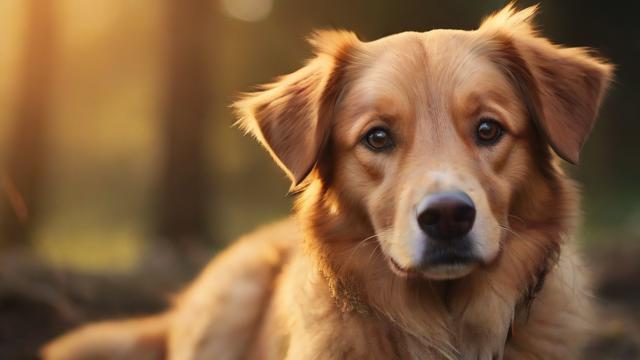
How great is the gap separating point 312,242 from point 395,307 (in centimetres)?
51

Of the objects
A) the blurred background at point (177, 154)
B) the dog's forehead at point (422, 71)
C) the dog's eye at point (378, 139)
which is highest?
the dog's forehead at point (422, 71)

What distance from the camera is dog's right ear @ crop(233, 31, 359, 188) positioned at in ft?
13.4

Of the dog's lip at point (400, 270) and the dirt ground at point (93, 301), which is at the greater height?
the dog's lip at point (400, 270)

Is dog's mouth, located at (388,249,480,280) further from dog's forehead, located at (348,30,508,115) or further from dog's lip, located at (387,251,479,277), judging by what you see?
dog's forehead, located at (348,30,508,115)

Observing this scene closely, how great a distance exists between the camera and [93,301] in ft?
23.1

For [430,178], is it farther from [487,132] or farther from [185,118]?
[185,118]

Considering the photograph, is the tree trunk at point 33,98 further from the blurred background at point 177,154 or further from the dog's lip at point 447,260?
the dog's lip at point 447,260

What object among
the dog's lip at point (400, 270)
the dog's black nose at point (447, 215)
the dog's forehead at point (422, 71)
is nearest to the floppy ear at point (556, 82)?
the dog's forehead at point (422, 71)

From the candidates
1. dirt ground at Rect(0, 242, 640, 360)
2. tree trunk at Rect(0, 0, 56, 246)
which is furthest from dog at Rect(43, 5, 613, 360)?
tree trunk at Rect(0, 0, 56, 246)

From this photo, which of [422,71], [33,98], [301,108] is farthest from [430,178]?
[33,98]

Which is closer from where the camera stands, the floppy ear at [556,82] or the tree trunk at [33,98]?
the floppy ear at [556,82]

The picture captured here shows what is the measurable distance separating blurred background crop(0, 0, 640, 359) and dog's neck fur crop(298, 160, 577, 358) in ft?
4.95

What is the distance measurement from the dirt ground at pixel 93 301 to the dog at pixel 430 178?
1713 millimetres

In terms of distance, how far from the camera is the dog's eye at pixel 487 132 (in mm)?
3850
